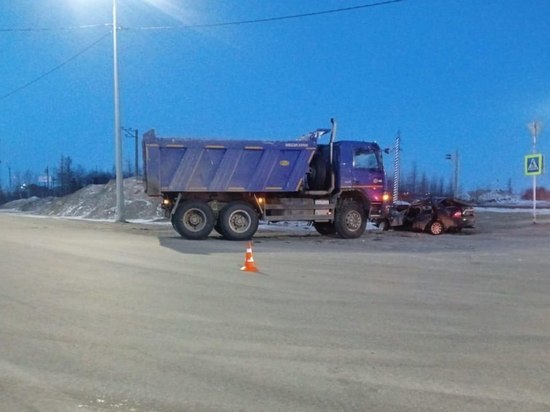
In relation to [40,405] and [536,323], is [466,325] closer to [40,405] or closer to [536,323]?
[536,323]

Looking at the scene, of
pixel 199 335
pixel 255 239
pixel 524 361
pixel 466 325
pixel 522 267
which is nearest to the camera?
pixel 524 361

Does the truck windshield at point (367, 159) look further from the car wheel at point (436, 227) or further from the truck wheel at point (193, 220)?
the truck wheel at point (193, 220)

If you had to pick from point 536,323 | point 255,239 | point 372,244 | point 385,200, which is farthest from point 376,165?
point 536,323

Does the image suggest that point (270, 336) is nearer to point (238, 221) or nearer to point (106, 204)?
point (238, 221)

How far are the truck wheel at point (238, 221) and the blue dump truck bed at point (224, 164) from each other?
60 cm

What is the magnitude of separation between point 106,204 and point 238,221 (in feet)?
77.8

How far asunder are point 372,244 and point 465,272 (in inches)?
260

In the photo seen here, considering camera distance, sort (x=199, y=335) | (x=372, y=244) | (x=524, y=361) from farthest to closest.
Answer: (x=372, y=244) → (x=199, y=335) → (x=524, y=361)

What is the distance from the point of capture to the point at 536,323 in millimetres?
7086

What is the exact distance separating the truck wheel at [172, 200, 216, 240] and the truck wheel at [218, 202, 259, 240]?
0.41 m

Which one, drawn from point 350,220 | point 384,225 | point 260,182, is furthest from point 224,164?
point 384,225

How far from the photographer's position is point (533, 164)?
83.3ft

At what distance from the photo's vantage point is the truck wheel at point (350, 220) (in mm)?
20109

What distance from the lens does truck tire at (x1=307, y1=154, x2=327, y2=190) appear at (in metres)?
20.1
